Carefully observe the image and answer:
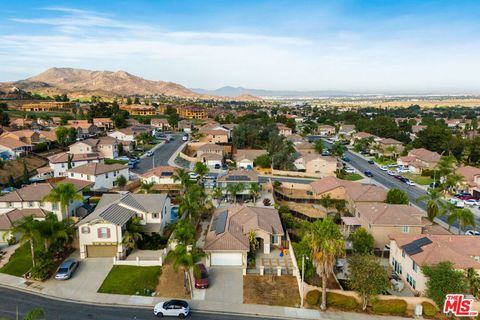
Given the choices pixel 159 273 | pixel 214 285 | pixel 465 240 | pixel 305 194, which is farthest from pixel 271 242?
pixel 305 194

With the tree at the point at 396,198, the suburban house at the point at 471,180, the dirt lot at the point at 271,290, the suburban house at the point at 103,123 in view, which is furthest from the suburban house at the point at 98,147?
the suburban house at the point at 471,180

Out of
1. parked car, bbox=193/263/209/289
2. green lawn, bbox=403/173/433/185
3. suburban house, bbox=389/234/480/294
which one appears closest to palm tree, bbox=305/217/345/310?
suburban house, bbox=389/234/480/294

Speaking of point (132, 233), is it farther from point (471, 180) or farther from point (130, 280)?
point (471, 180)

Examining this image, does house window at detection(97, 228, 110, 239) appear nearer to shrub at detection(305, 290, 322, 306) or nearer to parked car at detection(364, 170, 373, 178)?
shrub at detection(305, 290, 322, 306)

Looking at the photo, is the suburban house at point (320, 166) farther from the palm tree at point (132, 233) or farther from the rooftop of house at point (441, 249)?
the palm tree at point (132, 233)

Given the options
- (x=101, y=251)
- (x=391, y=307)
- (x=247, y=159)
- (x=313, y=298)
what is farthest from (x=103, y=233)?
(x=247, y=159)
